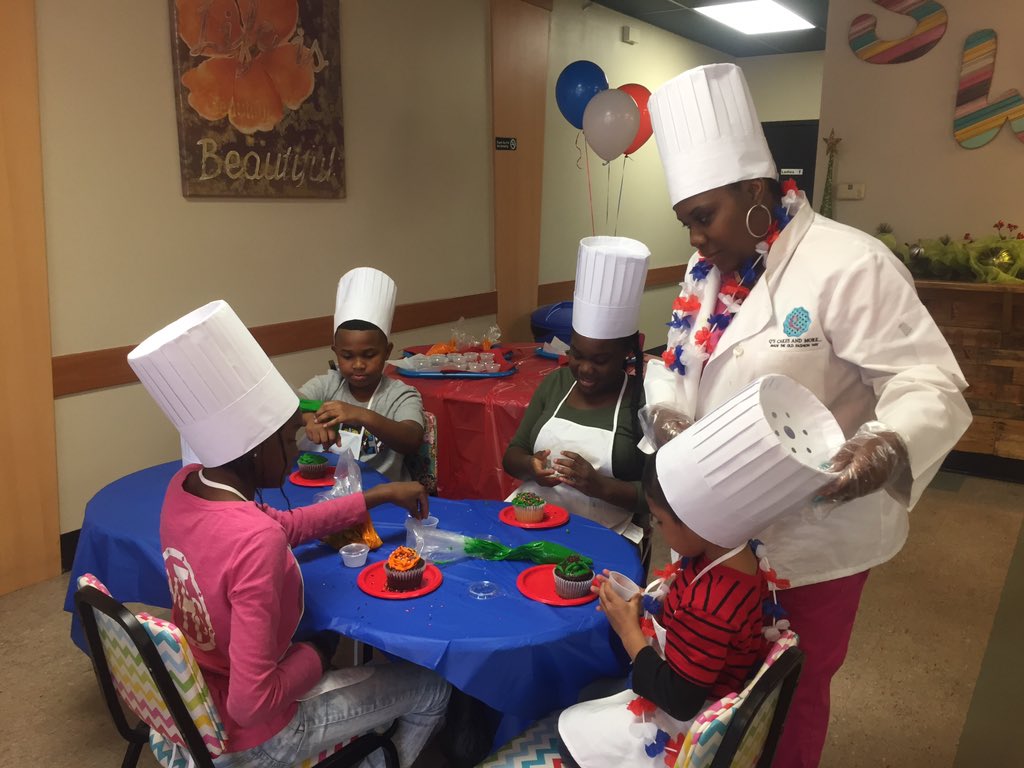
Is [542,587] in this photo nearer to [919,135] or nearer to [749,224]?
[749,224]

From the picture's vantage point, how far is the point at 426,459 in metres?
2.93

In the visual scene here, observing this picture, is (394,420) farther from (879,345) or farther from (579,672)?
(879,345)

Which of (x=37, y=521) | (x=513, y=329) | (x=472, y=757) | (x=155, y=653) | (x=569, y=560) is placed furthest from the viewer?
(x=513, y=329)

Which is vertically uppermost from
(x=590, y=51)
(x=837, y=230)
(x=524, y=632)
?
(x=590, y=51)

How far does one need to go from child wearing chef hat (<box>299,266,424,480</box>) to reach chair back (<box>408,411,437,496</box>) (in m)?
0.07

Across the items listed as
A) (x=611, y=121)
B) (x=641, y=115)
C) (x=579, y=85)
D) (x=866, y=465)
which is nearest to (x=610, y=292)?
(x=866, y=465)

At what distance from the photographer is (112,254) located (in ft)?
11.4

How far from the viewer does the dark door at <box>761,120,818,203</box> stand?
8969 millimetres

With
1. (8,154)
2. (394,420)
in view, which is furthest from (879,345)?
(8,154)

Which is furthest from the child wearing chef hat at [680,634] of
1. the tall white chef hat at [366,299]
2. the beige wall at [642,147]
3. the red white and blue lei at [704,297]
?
the beige wall at [642,147]

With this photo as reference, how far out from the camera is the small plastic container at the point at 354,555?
1761mm

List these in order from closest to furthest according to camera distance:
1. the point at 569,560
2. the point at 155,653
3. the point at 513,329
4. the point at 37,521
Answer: the point at 155,653 → the point at 569,560 → the point at 37,521 → the point at 513,329

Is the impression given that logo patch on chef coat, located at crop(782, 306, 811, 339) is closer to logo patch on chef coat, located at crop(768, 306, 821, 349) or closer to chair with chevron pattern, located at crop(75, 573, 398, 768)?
logo patch on chef coat, located at crop(768, 306, 821, 349)

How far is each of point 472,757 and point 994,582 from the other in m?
2.67
